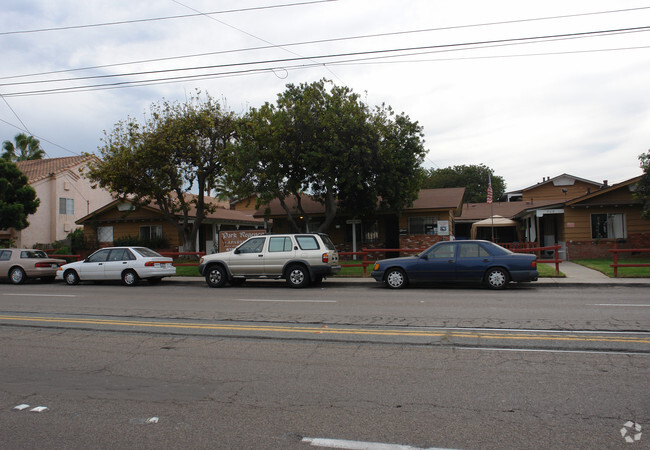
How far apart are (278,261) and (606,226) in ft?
56.0

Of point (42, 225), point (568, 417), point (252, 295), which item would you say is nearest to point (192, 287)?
point (252, 295)

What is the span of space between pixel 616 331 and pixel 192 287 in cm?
1341

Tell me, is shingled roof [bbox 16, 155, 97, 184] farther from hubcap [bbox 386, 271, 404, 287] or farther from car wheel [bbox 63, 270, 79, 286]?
hubcap [bbox 386, 271, 404, 287]

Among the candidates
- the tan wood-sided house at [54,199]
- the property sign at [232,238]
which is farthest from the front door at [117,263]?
the tan wood-sided house at [54,199]

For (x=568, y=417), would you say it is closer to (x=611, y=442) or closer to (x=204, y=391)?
(x=611, y=442)

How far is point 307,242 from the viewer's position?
16.0 m

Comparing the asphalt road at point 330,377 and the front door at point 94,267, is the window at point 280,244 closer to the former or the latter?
the asphalt road at point 330,377

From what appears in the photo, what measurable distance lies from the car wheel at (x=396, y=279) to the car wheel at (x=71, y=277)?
1239cm

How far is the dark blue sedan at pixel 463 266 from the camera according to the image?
547 inches

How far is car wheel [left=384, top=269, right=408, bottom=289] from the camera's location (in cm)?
1496

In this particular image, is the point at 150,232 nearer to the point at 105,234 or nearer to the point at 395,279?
the point at 105,234

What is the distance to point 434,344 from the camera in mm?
7008

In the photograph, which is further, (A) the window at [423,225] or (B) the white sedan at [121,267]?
(A) the window at [423,225]

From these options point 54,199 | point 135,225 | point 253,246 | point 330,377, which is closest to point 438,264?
point 253,246
